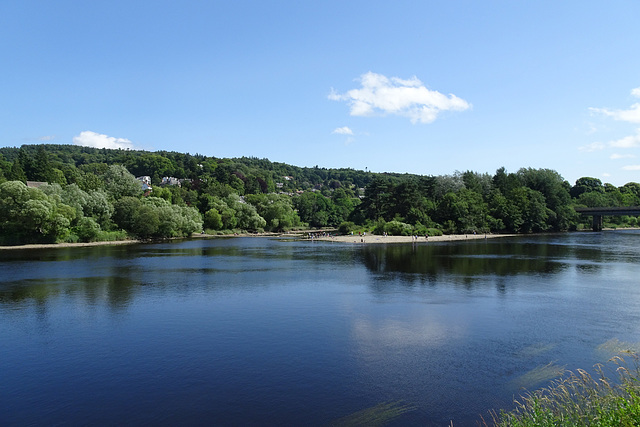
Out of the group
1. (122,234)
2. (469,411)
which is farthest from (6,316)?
(122,234)

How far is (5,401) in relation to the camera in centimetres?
1541

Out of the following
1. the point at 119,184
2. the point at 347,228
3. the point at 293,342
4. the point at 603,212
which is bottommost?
the point at 293,342

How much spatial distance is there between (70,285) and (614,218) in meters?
169

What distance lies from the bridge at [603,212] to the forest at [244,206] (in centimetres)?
458

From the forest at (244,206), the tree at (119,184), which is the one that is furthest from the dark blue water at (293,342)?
the tree at (119,184)

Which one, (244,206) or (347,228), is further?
(244,206)

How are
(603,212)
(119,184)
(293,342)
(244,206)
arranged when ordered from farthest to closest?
(603,212), (244,206), (119,184), (293,342)

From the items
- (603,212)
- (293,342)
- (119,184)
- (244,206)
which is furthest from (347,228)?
(293,342)

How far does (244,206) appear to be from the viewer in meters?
121

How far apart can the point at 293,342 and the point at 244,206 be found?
10140 cm

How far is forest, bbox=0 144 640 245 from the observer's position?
238ft

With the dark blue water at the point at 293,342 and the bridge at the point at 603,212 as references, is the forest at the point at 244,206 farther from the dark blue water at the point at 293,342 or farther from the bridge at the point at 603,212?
the dark blue water at the point at 293,342

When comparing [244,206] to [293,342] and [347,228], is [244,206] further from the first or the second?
[293,342]

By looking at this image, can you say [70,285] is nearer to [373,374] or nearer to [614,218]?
[373,374]
